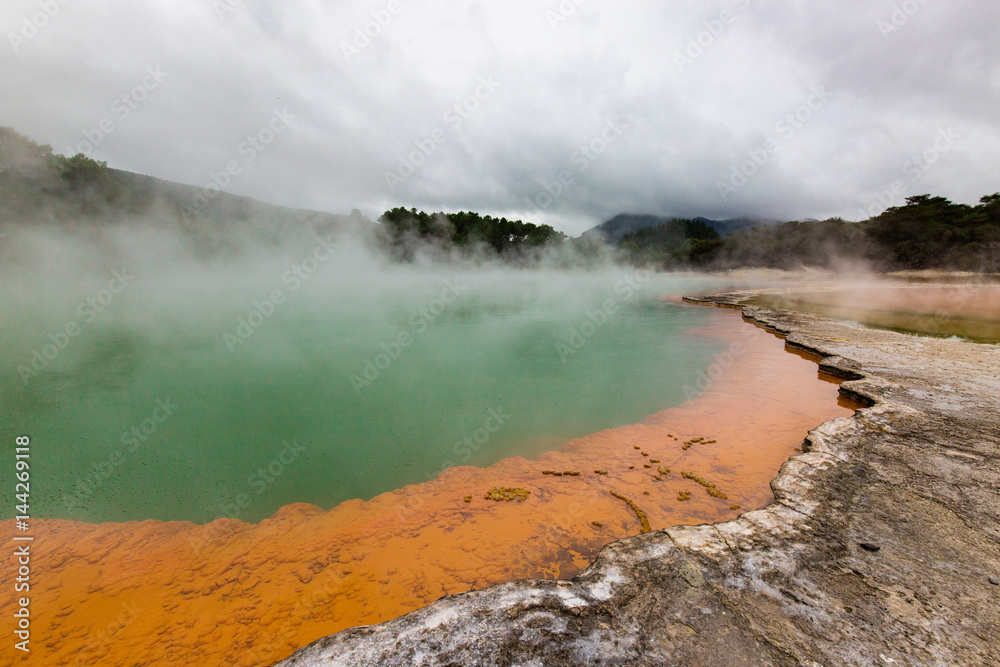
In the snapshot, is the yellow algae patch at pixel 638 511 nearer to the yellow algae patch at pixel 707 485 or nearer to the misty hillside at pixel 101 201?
the yellow algae patch at pixel 707 485

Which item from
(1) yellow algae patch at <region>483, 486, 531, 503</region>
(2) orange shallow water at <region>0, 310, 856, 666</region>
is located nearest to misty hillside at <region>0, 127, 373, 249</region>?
(2) orange shallow water at <region>0, 310, 856, 666</region>

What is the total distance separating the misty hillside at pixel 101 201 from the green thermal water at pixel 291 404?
61.3ft

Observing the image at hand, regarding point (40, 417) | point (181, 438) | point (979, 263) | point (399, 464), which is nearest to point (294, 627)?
point (399, 464)

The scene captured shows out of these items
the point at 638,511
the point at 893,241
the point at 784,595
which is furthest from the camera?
the point at 893,241

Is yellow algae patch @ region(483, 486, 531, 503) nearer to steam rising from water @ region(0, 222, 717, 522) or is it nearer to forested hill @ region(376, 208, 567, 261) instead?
steam rising from water @ region(0, 222, 717, 522)

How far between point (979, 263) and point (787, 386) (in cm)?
4391

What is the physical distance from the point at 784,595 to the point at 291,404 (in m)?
6.83

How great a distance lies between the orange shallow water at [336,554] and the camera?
7.57ft

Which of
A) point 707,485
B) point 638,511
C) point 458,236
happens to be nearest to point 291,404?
point 638,511

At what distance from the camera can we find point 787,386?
263 inches

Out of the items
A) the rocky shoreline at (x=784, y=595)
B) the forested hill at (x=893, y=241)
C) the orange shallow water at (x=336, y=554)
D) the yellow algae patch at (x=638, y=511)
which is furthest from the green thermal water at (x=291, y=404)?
the forested hill at (x=893, y=241)

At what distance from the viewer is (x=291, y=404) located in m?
6.24

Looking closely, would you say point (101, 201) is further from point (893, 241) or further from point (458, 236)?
point (893, 241)

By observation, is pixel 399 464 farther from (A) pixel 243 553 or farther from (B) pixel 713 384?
(B) pixel 713 384
